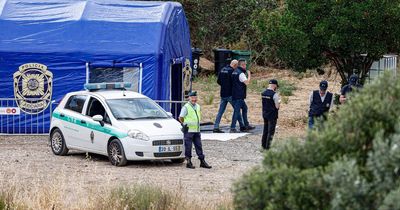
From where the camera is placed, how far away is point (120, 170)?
16359 mm

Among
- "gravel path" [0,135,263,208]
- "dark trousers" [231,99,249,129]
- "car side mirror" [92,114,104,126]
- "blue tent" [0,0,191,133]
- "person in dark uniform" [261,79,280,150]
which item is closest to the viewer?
"gravel path" [0,135,263,208]

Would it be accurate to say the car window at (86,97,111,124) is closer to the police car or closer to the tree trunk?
the police car

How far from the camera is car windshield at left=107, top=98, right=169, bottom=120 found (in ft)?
57.0

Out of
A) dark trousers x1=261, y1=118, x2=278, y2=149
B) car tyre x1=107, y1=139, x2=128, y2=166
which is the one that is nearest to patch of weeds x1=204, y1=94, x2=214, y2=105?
dark trousers x1=261, y1=118, x2=278, y2=149

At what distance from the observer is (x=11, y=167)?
16.0m

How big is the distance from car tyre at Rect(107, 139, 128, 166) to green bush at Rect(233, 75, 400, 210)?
1069 cm

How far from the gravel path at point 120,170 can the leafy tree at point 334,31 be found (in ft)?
9.54

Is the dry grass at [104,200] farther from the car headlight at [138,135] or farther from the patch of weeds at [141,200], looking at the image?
the car headlight at [138,135]

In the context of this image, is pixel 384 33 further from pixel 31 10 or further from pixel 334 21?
pixel 31 10

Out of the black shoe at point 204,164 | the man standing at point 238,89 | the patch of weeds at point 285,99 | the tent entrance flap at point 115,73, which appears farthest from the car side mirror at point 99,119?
the patch of weeds at point 285,99

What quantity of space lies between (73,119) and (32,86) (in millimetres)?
4969

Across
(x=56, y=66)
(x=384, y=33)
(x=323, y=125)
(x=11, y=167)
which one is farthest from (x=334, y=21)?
(x=323, y=125)

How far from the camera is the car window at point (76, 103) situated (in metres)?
18.2

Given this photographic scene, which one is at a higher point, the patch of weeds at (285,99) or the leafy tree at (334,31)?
the leafy tree at (334,31)
